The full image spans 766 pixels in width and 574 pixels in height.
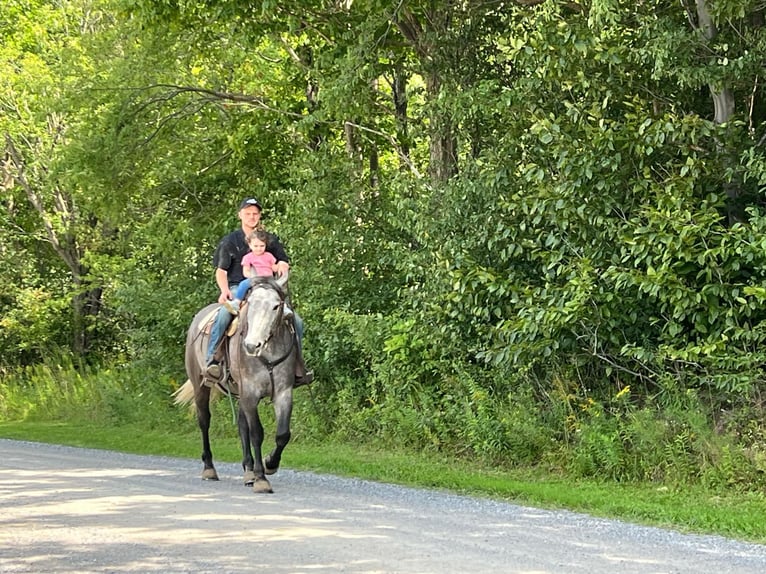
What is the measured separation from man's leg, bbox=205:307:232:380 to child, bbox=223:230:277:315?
17.5 inches

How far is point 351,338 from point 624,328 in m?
5.86

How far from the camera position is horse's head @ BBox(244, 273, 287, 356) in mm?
11195

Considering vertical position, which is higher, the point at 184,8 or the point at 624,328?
the point at 184,8

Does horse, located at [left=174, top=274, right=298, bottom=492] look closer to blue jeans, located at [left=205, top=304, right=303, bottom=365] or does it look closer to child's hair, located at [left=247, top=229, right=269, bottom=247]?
blue jeans, located at [left=205, top=304, right=303, bottom=365]

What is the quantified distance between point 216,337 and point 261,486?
2.00 meters

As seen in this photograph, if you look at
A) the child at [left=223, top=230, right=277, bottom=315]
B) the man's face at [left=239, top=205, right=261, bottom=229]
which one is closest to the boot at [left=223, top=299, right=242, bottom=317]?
the child at [left=223, top=230, right=277, bottom=315]

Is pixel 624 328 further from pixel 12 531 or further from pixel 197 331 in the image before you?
pixel 12 531

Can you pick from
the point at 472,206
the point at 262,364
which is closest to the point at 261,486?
the point at 262,364

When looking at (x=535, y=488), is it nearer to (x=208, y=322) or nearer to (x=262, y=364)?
(x=262, y=364)

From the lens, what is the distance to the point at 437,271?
49.9ft

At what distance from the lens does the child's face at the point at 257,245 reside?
1175 centimetres

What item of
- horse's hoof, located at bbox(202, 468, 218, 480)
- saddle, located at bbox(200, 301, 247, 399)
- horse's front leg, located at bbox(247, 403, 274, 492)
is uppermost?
saddle, located at bbox(200, 301, 247, 399)

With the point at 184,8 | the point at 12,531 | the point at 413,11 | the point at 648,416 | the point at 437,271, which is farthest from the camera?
the point at 184,8

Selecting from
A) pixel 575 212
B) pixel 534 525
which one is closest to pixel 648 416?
pixel 575 212
